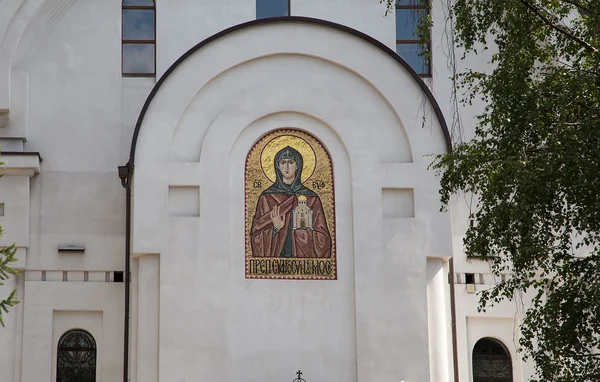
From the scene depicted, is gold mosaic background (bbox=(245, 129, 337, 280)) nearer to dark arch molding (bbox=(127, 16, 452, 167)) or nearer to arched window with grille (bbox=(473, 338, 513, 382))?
dark arch molding (bbox=(127, 16, 452, 167))

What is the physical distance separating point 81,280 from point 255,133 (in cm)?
400

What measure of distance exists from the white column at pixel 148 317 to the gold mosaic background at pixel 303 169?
1700 mm

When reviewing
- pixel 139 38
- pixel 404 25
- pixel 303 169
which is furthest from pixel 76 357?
pixel 404 25

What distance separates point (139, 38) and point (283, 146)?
3.71 m

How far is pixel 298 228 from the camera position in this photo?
19656mm

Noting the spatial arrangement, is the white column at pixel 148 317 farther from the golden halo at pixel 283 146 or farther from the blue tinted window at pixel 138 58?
the blue tinted window at pixel 138 58

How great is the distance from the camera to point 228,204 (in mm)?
19500

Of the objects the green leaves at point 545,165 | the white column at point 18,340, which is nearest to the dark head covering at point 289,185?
the white column at point 18,340

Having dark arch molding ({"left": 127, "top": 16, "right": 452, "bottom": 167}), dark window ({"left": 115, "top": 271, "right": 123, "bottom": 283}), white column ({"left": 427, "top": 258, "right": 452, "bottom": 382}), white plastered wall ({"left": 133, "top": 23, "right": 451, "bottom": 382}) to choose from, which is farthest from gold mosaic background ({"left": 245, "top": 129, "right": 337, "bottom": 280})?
dark window ({"left": 115, "top": 271, "right": 123, "bottom": 283})

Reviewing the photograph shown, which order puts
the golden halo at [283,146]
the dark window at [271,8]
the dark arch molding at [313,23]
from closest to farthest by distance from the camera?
1. the dark arch molding at [313,23]
2. the golden halo at [283,146]
3. the dark window at [271,8]

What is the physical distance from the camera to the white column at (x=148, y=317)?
18.7m

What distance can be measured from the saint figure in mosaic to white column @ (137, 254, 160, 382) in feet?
5.57

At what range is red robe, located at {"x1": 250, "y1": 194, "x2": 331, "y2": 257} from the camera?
19.5 m

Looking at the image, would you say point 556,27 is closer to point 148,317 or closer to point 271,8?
point 148,317
